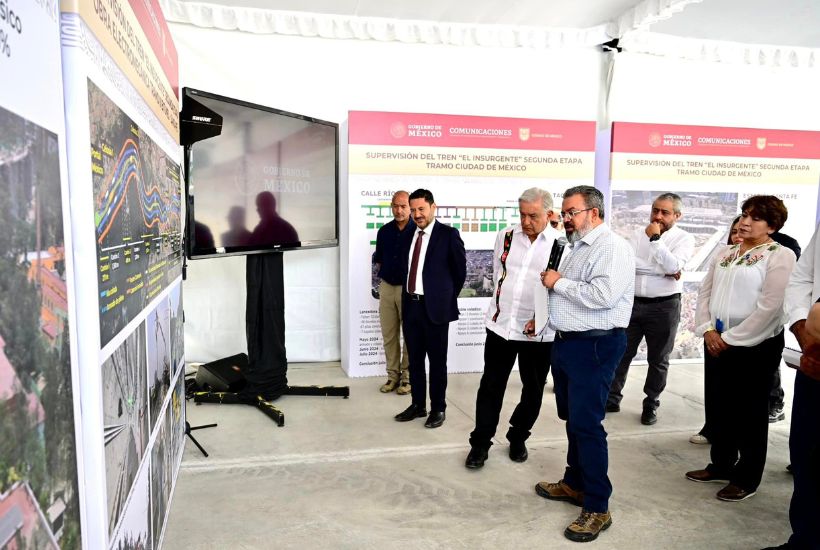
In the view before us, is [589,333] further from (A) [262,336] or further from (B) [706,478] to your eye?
(A) [262,336]

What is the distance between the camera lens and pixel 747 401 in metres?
2.79

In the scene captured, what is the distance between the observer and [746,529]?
2549 millimetres

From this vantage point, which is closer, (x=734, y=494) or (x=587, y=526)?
(x=587, y=526)

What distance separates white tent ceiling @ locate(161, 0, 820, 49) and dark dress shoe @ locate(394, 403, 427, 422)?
11.4 ft

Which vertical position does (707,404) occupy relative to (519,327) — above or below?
below

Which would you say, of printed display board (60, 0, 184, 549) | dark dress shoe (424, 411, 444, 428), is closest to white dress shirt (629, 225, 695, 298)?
dark dress shoe (424, 411, 444, 428)

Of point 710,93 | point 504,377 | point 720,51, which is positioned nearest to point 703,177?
Answer: point 710,93

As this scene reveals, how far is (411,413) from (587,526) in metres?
1.67

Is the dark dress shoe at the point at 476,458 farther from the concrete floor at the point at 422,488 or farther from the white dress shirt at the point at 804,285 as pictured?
the white dress shirt at the point at 804,285

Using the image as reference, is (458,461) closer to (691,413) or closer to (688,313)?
(691,413)

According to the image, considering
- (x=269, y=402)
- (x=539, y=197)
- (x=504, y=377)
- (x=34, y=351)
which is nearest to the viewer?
(x=34, y=351)

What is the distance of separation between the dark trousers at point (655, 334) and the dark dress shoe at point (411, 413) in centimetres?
131

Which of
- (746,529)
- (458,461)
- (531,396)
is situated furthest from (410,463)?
(746,529)

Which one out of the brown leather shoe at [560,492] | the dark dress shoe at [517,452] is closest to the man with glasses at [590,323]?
the brown leather shoe at [560,492]
